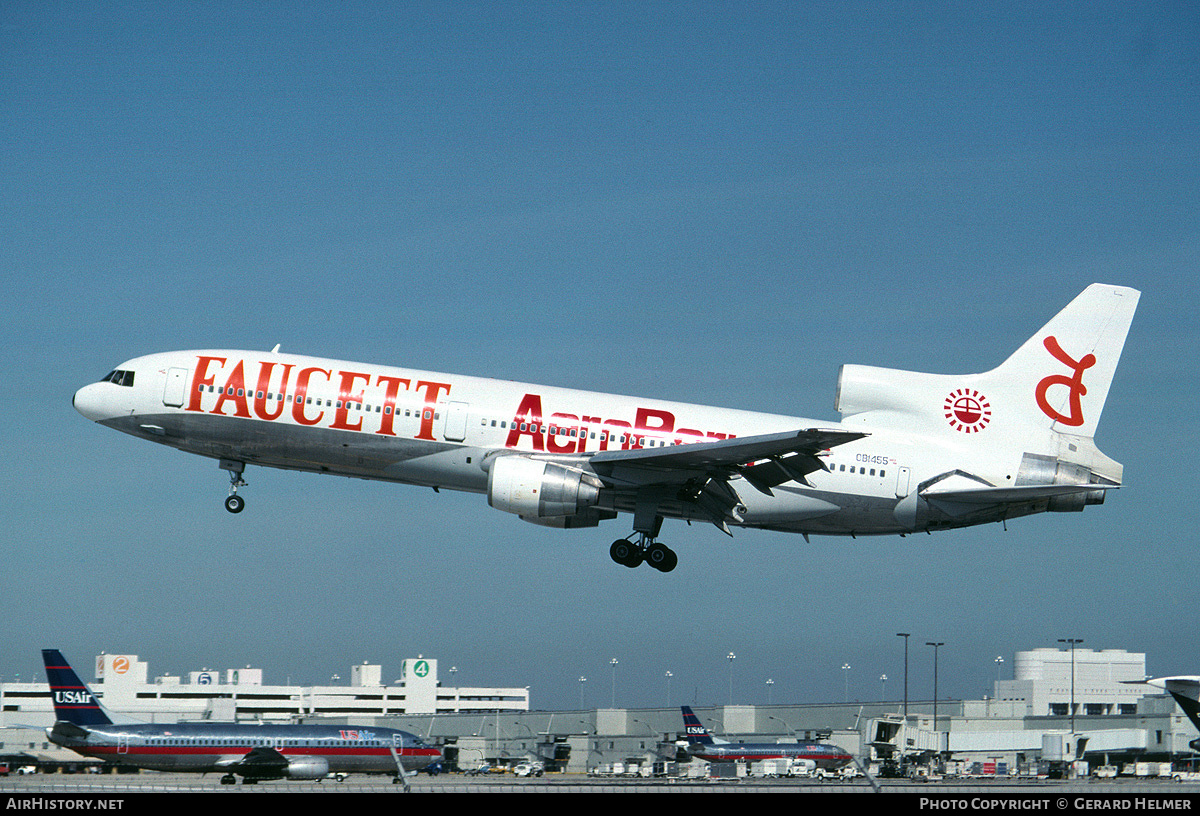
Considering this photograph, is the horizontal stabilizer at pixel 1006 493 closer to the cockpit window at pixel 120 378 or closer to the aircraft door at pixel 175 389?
the aircraft door at pixel 175 389

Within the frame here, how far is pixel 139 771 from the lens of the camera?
58719mm

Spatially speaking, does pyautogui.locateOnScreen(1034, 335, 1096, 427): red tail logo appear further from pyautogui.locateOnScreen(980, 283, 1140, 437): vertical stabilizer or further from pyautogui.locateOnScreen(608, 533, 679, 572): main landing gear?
pyautogui.locateOnScreen(608, 533, 679, 572): main landing gear

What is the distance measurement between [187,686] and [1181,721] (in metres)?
96.4

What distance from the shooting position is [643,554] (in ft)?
137

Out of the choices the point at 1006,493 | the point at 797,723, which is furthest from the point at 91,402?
the point at 797,723

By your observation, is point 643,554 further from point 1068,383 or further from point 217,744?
point 217,744

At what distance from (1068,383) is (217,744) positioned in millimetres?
39623

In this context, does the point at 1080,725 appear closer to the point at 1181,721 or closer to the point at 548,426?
the point at 1181,721

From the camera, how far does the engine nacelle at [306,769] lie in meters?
55.9

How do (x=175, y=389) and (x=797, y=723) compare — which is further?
(x=797, y=723)

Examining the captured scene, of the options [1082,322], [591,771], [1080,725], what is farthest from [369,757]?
[1080,725]

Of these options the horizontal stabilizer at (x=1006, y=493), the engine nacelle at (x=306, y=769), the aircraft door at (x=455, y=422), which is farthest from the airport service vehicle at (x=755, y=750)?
the aircraft door at (x=455, y=422)

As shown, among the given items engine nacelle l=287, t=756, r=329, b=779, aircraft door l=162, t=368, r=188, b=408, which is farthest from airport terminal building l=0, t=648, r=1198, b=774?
aircraft door l=162, t=368, r=188, b=408

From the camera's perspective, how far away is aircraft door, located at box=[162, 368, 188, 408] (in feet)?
137
